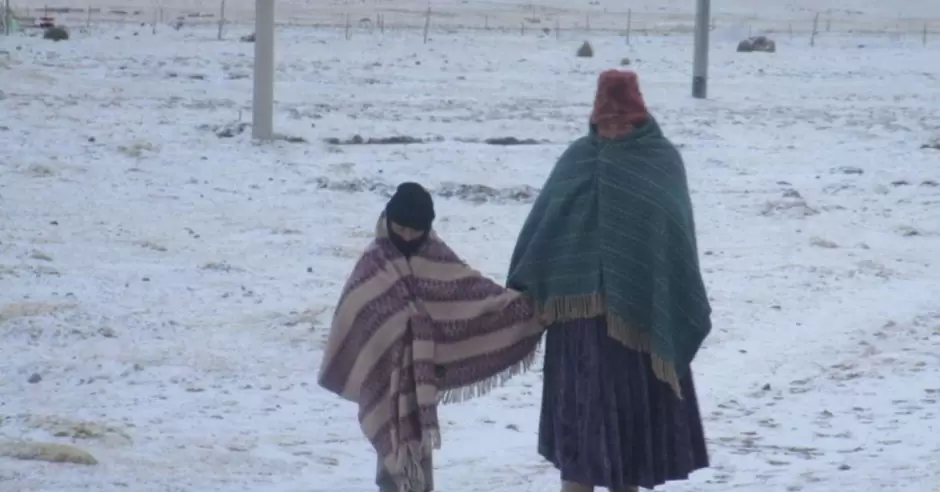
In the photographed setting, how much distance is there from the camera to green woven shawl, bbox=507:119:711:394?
196 inches

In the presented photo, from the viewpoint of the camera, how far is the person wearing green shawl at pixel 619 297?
4988mm

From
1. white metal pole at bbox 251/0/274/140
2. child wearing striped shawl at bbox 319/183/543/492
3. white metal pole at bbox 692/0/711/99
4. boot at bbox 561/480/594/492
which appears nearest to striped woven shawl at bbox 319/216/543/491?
child wearing striped shawl at bbox 319/183/543/492

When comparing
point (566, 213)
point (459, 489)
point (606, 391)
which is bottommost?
point (459, 489)

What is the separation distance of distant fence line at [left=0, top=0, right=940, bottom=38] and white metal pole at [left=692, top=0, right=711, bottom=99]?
13.9m

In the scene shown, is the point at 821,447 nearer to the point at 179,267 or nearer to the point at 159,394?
the point at 159,394

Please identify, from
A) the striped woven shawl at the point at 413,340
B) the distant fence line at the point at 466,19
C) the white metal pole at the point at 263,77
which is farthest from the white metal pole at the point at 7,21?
the striped woven shawl at the point at 413,340

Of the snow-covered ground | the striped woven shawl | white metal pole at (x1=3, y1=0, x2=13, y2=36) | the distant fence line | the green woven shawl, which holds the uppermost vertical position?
the distant fence line

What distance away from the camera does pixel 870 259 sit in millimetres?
11391

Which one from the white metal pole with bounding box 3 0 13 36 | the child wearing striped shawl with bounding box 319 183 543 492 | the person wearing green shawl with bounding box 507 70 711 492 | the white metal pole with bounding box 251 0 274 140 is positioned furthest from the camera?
the white metal pole with bounding box 3 0 13 36

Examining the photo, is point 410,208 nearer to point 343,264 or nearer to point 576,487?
point 576,487

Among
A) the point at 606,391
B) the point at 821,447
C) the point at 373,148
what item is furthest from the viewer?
the point at 373,148

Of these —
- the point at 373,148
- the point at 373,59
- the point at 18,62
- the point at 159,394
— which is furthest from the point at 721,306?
the point at 373,59

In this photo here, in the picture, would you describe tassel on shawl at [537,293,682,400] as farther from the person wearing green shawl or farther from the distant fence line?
the distant fence line

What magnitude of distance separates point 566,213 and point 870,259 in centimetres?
678
